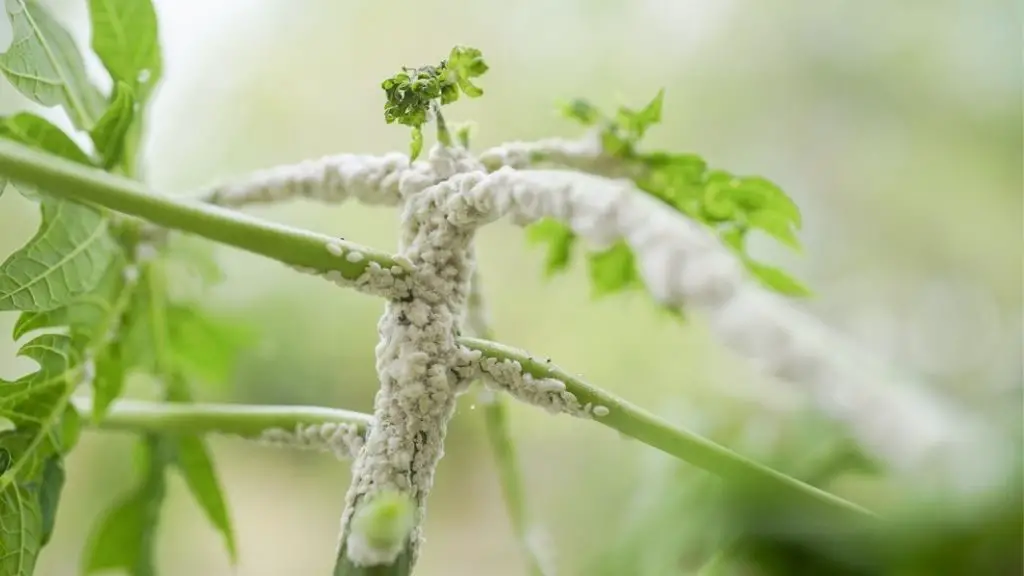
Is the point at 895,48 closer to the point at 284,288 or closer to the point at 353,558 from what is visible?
the point at 284,288

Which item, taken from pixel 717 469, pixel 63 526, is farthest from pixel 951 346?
pixel 63 526

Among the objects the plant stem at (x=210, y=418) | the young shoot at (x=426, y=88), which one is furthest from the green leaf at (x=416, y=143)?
the plant stem at (x=210, y=418)

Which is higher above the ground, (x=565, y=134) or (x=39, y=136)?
(x=565, y=134)

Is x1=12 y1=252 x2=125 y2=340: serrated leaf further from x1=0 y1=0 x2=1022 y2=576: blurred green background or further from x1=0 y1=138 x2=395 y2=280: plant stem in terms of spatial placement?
x1=0 y1=0 x2=1022 y2=576: blurred green background

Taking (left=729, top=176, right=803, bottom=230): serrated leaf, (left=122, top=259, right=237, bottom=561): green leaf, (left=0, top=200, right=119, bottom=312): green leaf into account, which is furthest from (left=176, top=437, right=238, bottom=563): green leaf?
(left=729, top=176, right=803, bottom=230): serrated leaf

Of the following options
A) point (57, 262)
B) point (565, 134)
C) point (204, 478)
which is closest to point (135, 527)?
point (204, 478)

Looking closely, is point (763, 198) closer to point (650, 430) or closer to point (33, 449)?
point (650, 430)
